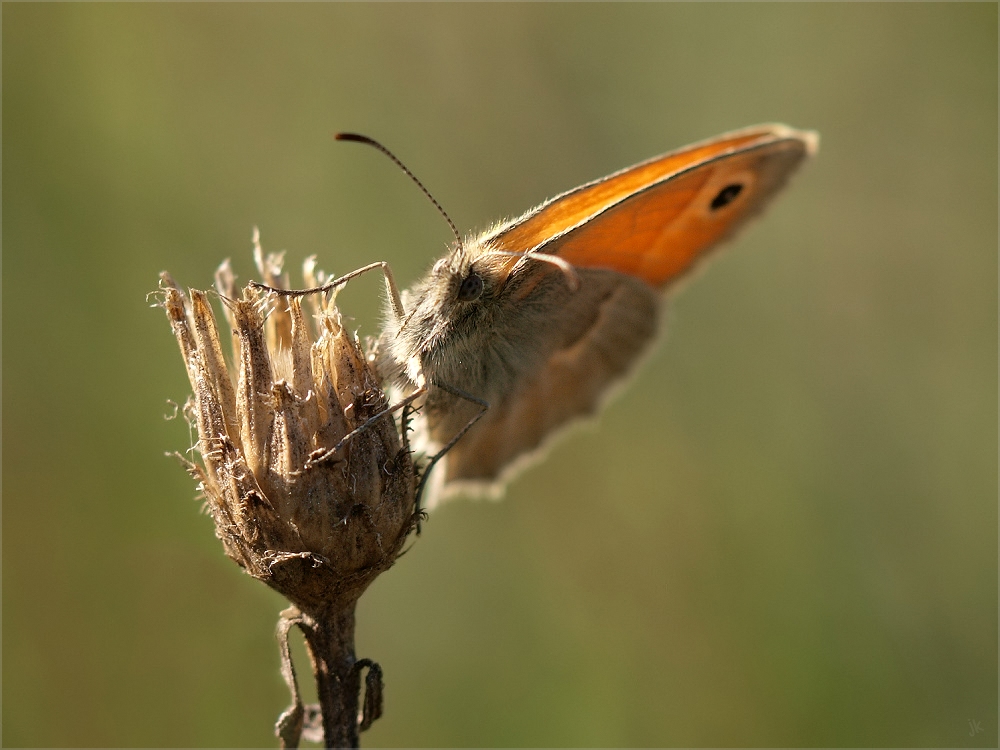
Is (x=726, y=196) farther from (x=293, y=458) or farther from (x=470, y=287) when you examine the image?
(x=293, y=458)

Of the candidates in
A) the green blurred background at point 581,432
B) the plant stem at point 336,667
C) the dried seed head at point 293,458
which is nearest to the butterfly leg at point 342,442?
the dried seed head at point 293,458

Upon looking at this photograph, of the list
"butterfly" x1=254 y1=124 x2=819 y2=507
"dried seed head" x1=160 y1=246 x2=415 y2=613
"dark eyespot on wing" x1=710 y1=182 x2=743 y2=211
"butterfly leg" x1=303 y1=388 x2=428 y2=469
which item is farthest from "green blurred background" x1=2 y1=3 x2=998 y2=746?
"butterfly leg" x1=303 y1=388 x2=428 y2=469

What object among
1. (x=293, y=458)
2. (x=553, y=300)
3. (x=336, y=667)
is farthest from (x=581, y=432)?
(x=293, y=458)

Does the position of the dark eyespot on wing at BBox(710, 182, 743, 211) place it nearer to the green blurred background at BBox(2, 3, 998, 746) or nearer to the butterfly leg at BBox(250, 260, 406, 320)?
the green blurred background at BBox(2, 3, 998, 746)

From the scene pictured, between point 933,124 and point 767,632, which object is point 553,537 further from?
point 933,124

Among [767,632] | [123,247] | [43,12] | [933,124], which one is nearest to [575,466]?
[767,632]

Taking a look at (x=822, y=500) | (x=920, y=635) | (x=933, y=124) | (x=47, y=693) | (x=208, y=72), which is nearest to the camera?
(x=47, y=693)

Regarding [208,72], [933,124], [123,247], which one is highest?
[208,72]
